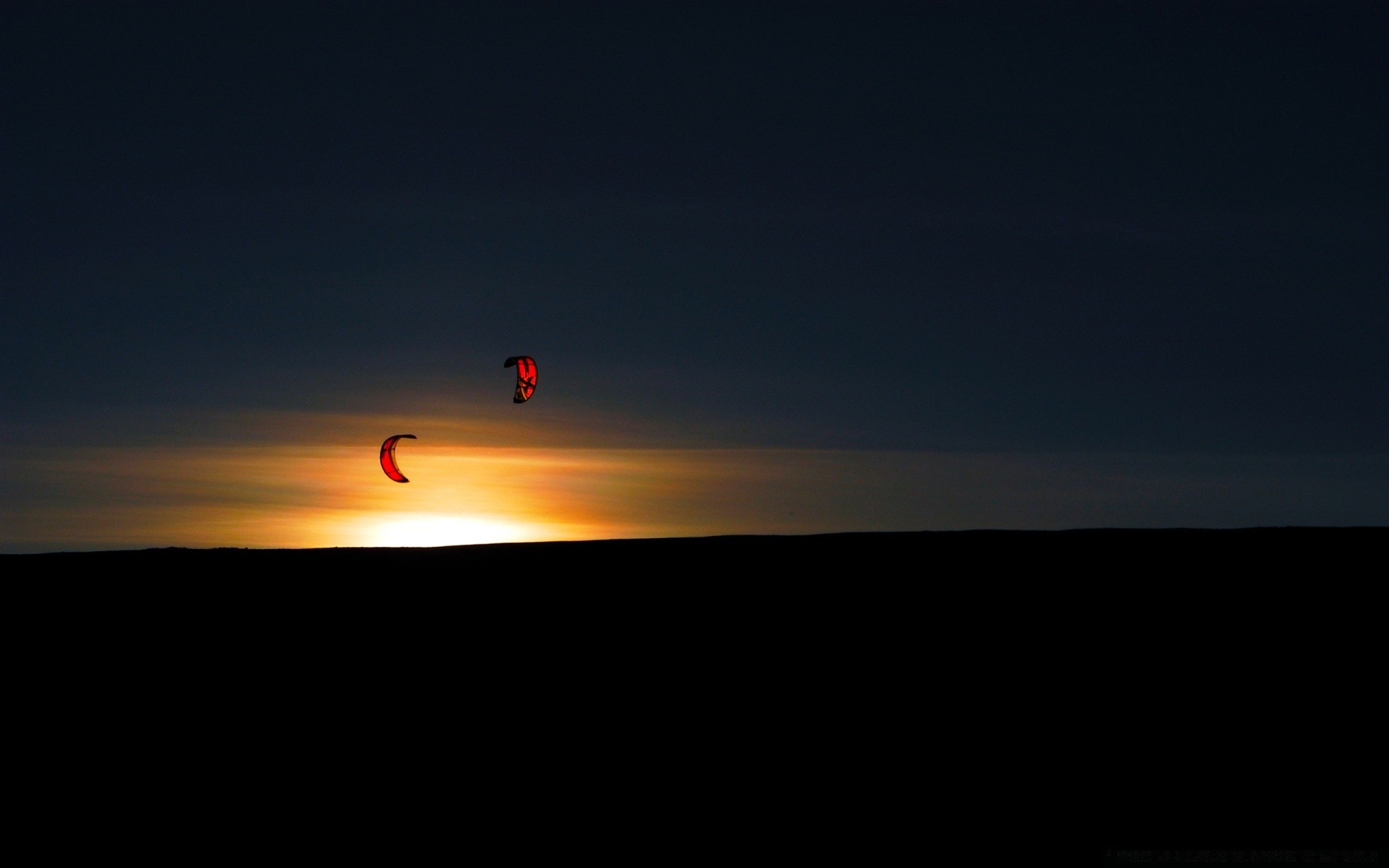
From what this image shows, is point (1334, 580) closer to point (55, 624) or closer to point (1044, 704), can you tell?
point (1044, 704)

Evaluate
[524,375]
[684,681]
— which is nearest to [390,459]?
[524,375]

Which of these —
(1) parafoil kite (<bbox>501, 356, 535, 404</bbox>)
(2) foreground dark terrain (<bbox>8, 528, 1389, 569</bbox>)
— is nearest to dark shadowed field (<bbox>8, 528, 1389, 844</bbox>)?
(2) foreground dark terrain (<bbox>8, 528, 1389, 569</bbox>)

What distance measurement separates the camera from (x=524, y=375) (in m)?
27.1

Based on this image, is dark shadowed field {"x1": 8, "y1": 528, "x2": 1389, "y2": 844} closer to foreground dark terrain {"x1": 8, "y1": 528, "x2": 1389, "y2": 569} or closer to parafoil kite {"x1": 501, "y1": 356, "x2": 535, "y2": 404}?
foreground dark terrain {"x1": 8, "y1": 528, "x2": 1389, "y2": 569}

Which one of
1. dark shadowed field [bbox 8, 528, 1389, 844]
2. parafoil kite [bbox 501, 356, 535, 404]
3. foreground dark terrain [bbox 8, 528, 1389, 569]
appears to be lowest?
dark shadowed field [bbox 8, 528, 1389, 844]

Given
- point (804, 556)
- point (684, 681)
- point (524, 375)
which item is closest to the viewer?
point (684, 681)

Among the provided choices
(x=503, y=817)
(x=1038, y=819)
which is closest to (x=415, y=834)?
(x=503, y=817)

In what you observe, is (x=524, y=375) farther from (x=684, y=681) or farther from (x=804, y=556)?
(x=684, y=681)

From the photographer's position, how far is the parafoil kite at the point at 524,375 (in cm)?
2547

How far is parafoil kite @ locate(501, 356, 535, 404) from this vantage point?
2547cm

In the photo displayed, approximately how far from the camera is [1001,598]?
18062mm

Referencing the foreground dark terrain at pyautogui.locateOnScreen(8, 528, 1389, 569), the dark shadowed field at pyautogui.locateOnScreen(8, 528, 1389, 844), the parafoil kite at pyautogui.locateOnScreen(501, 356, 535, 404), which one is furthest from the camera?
the parafoil kite at pyautogui.locateOnScreen(501, 356, 535, 404)

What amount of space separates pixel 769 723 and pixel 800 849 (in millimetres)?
2883

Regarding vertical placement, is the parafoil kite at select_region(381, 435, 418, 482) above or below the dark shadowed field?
above
